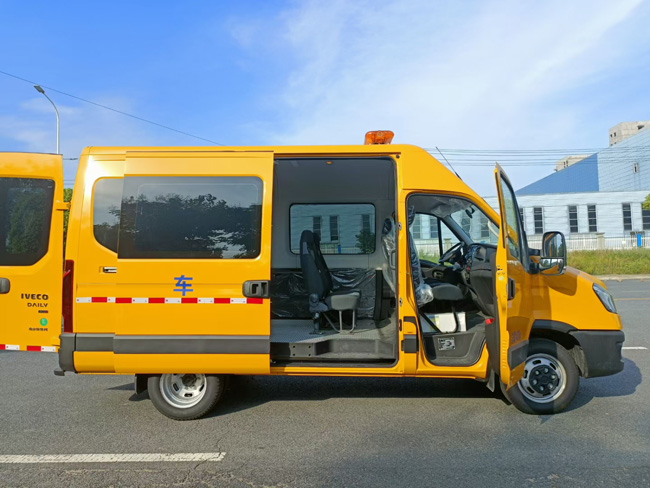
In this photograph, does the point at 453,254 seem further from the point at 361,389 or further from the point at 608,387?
the point at 608,387

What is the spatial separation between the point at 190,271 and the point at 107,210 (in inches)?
37.7

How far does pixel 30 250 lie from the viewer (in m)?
4.43

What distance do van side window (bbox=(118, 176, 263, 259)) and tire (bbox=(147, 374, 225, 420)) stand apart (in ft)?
3.73

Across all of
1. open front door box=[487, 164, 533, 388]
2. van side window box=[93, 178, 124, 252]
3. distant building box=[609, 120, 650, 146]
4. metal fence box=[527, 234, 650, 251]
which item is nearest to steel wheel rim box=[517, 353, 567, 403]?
open front door box=[487, 164, 533, 388]

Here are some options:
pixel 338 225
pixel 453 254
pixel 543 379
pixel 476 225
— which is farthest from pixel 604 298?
pixel 338 225

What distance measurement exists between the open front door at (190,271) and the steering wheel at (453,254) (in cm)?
244

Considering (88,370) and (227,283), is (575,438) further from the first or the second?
(88,370)

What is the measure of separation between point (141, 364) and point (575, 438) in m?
3.64

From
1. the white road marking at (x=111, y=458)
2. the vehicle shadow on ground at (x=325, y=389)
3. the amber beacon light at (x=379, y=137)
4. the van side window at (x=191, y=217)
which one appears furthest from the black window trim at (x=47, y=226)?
the amber beacon light at (x=379, y=137)

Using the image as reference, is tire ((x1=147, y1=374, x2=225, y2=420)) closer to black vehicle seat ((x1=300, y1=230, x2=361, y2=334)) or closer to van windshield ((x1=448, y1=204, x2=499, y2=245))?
black vehicle seat ((x1=300, y1=230, x2=361, y2=334))

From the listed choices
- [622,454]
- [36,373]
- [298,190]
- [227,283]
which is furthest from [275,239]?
[622,454]

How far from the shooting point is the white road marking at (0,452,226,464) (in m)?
3.65

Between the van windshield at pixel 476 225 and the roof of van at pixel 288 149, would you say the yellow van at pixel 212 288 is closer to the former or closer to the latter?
the roof of van at pixel 288 149

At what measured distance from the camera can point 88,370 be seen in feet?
14.1
